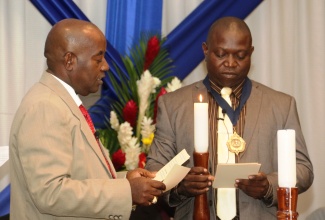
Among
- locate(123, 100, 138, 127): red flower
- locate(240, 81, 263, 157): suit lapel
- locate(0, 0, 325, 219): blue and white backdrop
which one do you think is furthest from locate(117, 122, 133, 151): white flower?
locate(240, 81, 263, 157): suit lapel

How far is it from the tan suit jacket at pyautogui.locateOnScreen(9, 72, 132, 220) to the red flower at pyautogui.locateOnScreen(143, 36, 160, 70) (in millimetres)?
2148

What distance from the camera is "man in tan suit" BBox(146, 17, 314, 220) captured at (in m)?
4.14

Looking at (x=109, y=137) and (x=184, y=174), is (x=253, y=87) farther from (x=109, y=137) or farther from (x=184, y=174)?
(x=109, y=137)

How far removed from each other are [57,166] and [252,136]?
1438 mm

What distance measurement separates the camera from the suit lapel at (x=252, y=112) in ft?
13.8

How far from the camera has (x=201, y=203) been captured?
3.56m

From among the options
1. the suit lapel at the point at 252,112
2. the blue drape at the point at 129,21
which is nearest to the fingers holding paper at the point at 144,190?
the suit lapel at the point at 252,112

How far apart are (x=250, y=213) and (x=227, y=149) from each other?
388mm

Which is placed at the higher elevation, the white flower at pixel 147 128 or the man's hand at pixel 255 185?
the white flower at pixel 147 128

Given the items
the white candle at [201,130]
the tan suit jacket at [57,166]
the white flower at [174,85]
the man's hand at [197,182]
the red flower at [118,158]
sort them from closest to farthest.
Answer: the tan suit jacket at [57,166] < the white candle at [201,130] < the man's hand at [197,182] < the red flower at [118,158] < the white flower at [174,85]

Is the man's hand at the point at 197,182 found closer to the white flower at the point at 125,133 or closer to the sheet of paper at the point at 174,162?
the sheet of paper at the point at 174,162

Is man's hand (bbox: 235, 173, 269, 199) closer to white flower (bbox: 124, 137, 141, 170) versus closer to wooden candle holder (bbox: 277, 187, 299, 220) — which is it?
wooden candle holder (bbox: 277, 187, 299, 220)

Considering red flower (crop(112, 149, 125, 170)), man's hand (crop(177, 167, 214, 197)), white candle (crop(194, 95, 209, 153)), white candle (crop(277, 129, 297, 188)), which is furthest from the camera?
red flower (crop(112, 149, 125, 170))

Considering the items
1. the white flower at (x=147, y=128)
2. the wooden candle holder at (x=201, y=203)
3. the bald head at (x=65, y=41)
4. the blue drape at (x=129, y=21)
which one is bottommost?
the wooden candle holder at (x=201, y=203)
